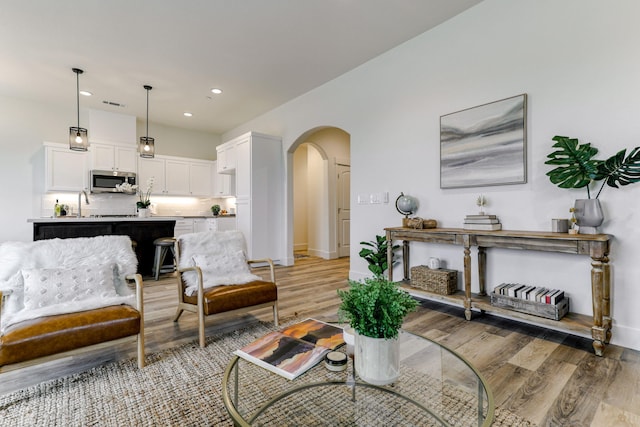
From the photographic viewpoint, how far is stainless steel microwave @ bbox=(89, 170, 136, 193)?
6.22m

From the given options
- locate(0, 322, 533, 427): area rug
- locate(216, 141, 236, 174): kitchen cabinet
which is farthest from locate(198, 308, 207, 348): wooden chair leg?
locate(216, 141, 236, 174): kitchen cabinet

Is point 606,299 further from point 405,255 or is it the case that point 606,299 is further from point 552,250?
point 405,255

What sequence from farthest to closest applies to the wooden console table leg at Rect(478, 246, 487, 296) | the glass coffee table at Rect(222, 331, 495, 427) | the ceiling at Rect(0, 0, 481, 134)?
the ceiling at Rect(0, 0, 481, 134) → the wooden console table leg at Rect(478, 246, 487, 296) → the glass coffee table at Rect(222, 331, 495, 427)

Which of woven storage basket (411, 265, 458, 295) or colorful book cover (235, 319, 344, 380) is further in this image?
woven storage basket (411, 265, 458, 295)

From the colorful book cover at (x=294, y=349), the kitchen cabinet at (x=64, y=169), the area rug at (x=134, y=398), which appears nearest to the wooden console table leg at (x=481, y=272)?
the area rug at (x=134, y=398)

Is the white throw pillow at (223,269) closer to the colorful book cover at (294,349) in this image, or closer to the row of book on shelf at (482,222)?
the colorful book cover at (294,349)

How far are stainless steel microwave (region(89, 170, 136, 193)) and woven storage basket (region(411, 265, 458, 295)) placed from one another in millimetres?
6051

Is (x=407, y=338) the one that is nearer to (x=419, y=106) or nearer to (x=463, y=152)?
(x=463, y=152)

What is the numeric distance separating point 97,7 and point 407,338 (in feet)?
13.5

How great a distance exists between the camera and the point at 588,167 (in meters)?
2.33

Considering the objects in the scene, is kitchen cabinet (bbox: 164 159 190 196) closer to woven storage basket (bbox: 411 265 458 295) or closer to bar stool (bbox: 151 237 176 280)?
bar stool (bbox: 151 237 176 280)

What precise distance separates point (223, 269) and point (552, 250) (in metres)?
2.77

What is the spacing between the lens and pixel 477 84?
10.5 feet

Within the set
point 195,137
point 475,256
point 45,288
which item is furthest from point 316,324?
point 195,137
